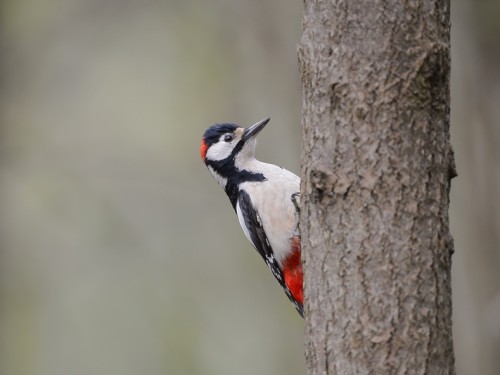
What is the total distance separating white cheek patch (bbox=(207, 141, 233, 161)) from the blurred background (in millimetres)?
3067

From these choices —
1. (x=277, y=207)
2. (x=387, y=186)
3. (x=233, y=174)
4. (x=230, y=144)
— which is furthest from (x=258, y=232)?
(x=387, y=186)

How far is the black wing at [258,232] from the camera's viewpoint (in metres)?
4.88

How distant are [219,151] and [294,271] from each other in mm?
934

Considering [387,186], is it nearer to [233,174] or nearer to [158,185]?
[233,174]

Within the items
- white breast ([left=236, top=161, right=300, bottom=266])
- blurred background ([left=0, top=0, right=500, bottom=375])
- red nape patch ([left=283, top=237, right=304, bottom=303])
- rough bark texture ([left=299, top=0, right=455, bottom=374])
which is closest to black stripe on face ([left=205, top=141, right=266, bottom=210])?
white breast ([left=236, top=161, right=300, bottom=266])

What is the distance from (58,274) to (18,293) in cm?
220

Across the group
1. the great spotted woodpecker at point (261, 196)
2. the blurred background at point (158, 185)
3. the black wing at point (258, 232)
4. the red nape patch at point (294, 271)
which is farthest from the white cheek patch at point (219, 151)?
the blurred background at point (158, 185)

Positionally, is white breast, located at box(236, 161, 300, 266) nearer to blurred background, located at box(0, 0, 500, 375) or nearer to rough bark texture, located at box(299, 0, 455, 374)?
rough bark texture, located at box(299, 0, 455, 374)

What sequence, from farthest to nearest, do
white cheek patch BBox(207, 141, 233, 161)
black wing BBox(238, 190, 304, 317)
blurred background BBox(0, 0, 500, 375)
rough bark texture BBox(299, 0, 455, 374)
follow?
1. blurred background BBox(0, 0, 500, 375)
2. white cheek patch BBox(207, 141, 233, 161)
3. black wing BBox(238, 190, 304, 317)
4. rough bark texture BBox(299, 0, 455, 374)

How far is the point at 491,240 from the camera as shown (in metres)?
7.19

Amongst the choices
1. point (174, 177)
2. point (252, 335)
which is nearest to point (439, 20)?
point (174, 177)

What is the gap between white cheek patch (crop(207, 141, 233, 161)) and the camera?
5.11 m

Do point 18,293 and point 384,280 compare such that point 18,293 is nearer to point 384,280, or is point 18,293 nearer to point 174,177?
point 174,177

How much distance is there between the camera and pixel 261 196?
4816 millimetres
